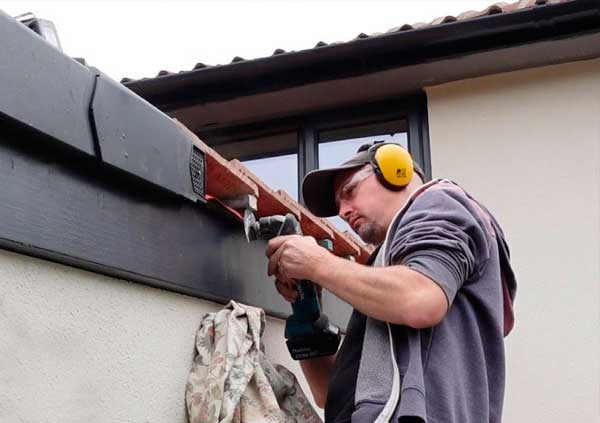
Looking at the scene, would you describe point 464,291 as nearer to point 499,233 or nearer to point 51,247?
point 499,233

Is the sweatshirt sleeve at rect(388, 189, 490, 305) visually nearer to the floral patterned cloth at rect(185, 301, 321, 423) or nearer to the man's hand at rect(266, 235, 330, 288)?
the man's hand at rect(266, 235, 330, 288)

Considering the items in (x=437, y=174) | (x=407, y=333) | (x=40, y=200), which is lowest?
(x=407, y=333)

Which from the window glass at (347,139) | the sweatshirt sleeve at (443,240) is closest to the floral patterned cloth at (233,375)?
the sweatshirt sleeve at (443,240)

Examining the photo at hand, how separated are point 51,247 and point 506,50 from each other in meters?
3.77

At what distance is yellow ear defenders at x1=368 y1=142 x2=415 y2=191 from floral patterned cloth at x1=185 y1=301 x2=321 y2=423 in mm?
595

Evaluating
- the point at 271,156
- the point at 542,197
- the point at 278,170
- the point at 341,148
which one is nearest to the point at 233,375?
the point at 542,197

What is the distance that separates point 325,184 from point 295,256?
0.54 m

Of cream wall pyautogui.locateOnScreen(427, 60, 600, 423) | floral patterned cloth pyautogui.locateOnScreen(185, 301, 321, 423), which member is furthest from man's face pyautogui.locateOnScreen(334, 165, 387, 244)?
cream wall pyautogui.locateOnScreen(427, 60, 600, 423)

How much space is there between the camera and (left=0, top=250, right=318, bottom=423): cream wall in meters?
1.17

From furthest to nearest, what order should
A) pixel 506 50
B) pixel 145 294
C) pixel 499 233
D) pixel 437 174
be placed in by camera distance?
1. pixel 437 174
2. pixel 506 50
3. pixel 499 233
4. pixel 145 294

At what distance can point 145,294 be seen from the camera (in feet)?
5.19

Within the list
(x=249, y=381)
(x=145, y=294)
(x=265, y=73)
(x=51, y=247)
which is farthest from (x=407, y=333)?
(x=265, y=73)

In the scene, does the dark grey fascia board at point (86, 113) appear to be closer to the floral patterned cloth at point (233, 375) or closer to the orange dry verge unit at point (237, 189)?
the orange dry verge unit at point (237, 189)

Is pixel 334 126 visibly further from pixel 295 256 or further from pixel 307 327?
pixel 295 256
